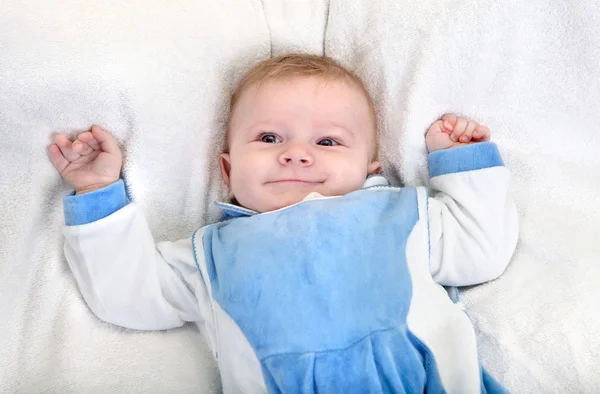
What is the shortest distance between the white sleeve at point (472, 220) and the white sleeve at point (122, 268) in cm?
42

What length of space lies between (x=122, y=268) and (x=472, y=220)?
0.61m

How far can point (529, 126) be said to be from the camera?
122 centimetres

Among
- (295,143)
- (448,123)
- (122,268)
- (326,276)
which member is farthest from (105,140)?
(448,123)

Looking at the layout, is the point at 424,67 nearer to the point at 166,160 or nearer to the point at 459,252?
the point at 459,252

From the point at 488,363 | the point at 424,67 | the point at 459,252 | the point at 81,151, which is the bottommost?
the point at 488,363

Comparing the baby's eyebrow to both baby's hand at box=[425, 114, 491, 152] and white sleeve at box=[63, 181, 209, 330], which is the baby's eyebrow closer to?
baby's hand at box=[425, 114, 491, 152]

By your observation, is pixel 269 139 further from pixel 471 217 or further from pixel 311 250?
pixel 471 217

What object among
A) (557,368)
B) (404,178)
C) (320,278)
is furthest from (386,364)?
(404,178)

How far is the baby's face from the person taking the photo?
3.68 ft

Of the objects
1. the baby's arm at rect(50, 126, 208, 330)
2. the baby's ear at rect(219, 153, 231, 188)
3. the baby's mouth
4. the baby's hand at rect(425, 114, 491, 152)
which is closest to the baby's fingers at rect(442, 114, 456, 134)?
the baby's hand at rect(425, 114, 491, 152)

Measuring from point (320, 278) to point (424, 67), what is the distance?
0.47 m

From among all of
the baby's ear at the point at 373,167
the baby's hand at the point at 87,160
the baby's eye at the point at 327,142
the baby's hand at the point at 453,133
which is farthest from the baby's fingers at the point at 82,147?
the baby's hand at the point at 453,133

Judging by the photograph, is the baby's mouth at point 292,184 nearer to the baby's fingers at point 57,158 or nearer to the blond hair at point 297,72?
the blond hair at point 297,72

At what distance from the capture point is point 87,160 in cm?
114
